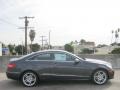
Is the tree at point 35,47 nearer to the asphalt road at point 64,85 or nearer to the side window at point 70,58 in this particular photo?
the asphalt road at point 64,85

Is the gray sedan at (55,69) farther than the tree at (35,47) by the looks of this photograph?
No

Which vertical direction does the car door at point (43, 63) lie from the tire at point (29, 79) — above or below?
above

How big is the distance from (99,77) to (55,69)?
69.5 inches

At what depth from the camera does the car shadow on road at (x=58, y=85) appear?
29.3ft

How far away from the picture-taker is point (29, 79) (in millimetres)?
9273

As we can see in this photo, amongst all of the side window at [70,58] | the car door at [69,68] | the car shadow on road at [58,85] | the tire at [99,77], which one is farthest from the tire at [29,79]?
the tire at [99,77]

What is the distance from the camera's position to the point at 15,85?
31.2 ft

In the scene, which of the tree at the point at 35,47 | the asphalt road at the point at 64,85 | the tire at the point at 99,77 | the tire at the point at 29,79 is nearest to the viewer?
the asphalt road at the point at 64,85

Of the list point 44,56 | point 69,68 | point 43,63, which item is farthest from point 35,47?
point 69,68

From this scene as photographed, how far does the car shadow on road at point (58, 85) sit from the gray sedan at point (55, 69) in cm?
27

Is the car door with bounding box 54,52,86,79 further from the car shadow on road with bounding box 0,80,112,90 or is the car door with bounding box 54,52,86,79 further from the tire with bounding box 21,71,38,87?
the tire with bounding box 21,71,38,87

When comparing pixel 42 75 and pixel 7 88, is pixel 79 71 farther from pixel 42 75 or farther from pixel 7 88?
pixel 7 88

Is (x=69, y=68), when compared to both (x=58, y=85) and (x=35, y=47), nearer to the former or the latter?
(x=58, y=85)

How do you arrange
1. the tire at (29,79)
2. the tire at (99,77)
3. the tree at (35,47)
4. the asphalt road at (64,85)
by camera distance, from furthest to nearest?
1. the tree at (35,47)
2. the tire at (99,77)
3. the tire at (29,79)
4. the asphalt road at (64,85)
